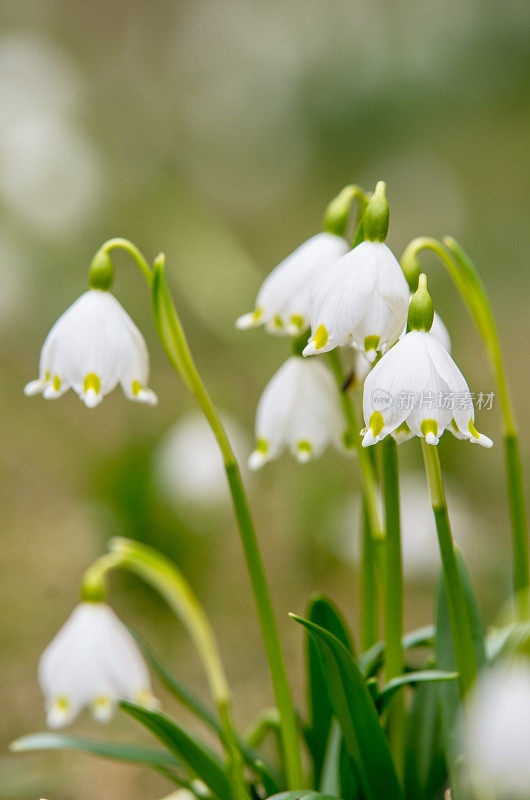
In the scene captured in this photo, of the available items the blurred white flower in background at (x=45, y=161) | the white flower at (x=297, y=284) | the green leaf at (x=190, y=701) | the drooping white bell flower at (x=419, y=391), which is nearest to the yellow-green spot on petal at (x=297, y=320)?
the white flower at (x=297, y=284)

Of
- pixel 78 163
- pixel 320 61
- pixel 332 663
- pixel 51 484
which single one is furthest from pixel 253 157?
pixel 332 663

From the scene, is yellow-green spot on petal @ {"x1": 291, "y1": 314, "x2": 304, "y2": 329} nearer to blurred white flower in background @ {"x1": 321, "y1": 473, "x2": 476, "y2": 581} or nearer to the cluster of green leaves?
the cluster of green leaves

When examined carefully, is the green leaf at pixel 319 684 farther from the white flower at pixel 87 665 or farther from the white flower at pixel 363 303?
the white flower at pixel 363 303

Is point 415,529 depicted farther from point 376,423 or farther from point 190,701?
point 376,423

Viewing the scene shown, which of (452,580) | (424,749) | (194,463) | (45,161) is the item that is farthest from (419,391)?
(45,161)

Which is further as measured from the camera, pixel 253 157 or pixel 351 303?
pixel 253 157

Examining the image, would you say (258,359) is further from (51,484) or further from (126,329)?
(126,329)

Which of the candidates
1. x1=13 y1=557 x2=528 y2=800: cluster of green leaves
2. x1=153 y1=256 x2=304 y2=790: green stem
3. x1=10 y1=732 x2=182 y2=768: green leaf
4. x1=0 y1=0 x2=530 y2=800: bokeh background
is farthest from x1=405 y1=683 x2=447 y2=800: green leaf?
x1=0 y1=0 x2=530 y2=800: bokeh background
